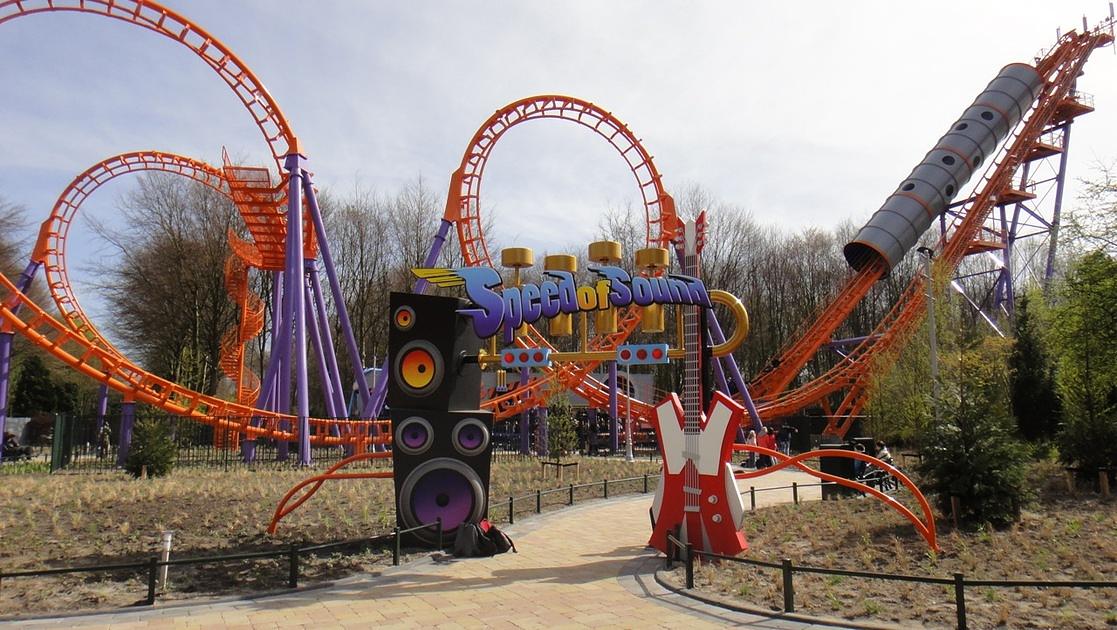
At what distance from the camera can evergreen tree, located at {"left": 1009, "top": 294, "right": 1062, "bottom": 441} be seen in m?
23.6

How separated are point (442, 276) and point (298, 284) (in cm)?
1283

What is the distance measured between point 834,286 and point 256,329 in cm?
3771

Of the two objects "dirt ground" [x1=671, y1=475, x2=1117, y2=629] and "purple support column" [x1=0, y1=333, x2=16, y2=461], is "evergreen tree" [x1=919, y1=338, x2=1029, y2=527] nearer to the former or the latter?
"dirt ground" [x1=671, y1=475, x2=1117, y2=629]

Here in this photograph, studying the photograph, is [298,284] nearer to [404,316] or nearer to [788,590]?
[404,316]

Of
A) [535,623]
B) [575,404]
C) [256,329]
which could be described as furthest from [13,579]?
[575,404]

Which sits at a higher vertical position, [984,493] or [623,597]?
[984,493]

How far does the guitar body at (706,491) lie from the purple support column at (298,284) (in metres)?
A: 14.6

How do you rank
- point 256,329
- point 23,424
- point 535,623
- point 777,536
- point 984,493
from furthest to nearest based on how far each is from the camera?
point 23,424 < point 256,329 < point 777,536 < point 984,493 < point 535,623

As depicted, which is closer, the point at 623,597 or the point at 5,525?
the point at 623,597

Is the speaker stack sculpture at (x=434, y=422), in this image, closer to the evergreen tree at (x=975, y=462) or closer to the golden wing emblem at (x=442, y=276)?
the golden wing emblem at (x=442, y=276)

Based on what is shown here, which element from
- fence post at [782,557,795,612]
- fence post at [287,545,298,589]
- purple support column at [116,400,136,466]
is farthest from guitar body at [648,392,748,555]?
purple support column at [116,400,136,466]

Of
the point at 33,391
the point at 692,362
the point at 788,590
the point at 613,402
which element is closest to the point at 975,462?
the point at 692,362

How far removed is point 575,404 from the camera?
42781mm

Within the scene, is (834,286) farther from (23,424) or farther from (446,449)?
(23,424)
